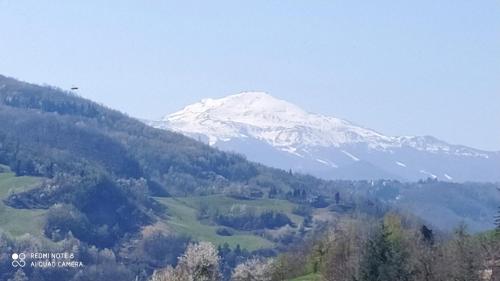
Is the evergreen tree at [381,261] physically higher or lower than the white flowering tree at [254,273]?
higher

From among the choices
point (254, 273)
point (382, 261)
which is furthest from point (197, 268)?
point (382, 261)

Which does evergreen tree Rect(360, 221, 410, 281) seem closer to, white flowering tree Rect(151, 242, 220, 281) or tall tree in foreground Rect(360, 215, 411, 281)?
tall tree in foreground Rect(360, 215, 411, 281)

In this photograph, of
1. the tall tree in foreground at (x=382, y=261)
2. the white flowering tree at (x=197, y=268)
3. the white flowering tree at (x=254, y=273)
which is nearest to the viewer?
the tall tree in foreground at (x=382, y=261)

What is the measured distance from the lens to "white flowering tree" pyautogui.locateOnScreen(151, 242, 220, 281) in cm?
9231

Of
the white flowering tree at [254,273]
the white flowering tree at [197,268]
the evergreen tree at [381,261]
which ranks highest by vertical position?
the evergreen tree at [381,261]

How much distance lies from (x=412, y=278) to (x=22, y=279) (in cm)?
12578

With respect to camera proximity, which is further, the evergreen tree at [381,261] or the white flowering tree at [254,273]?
the white flowering tree at [254,273]

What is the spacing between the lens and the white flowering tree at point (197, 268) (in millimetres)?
92312

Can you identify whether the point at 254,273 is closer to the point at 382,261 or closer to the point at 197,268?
the point at 197,268

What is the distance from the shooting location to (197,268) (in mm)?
96688

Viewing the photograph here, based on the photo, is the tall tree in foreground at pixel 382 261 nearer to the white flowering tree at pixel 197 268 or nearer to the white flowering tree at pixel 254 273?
the white flowering tree at pixel 197 268

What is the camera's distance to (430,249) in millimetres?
88500

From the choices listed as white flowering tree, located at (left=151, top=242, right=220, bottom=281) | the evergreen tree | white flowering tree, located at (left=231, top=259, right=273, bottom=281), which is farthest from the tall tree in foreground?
white flowering tree, located at (left=231, top=259, right=273, bottom=281)

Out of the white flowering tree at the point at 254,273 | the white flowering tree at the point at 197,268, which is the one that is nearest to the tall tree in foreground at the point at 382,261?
the white flowering tree at the point at 197,268
